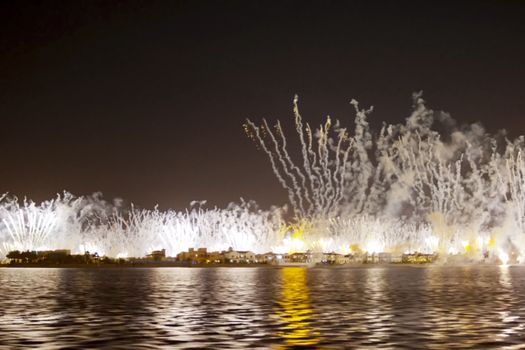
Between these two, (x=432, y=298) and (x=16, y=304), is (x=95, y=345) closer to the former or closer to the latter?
(x=16, y=304)

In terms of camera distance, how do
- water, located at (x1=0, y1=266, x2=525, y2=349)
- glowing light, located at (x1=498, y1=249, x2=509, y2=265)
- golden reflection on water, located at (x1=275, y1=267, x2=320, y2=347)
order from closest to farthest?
water, located at (x1=0, y1=266, x2=525, y2=349) → golden reflection on water, located at (x1=275, y1=267, x2=320, y2=347) → glowing light, located at (x1=498, y1=249, x2=509, y2=265)

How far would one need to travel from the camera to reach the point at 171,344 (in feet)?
100

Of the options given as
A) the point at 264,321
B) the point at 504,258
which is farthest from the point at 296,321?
the point at 504,258

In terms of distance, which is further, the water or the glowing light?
the glowing light

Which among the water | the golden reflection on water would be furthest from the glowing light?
the golden reflection on water

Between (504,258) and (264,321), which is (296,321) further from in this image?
(504,258)

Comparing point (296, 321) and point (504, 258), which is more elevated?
point (504, 258)

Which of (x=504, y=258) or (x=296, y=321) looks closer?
(x=296, y=321)

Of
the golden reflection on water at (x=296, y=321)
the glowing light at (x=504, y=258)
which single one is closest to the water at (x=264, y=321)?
the golden reflection on water at (x=296, y=321)

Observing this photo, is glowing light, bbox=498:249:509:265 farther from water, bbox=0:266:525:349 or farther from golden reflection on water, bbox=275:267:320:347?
golden reflection on water, bbox=275:267:320:347

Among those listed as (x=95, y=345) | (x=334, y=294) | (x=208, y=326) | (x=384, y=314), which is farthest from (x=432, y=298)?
(x=95, y=345)

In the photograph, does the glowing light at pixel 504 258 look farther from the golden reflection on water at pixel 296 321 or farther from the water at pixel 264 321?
the golden reflection on water at pixel 296 321

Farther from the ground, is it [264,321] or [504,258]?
[504,258]

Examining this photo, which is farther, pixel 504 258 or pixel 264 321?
pixel 504 258
